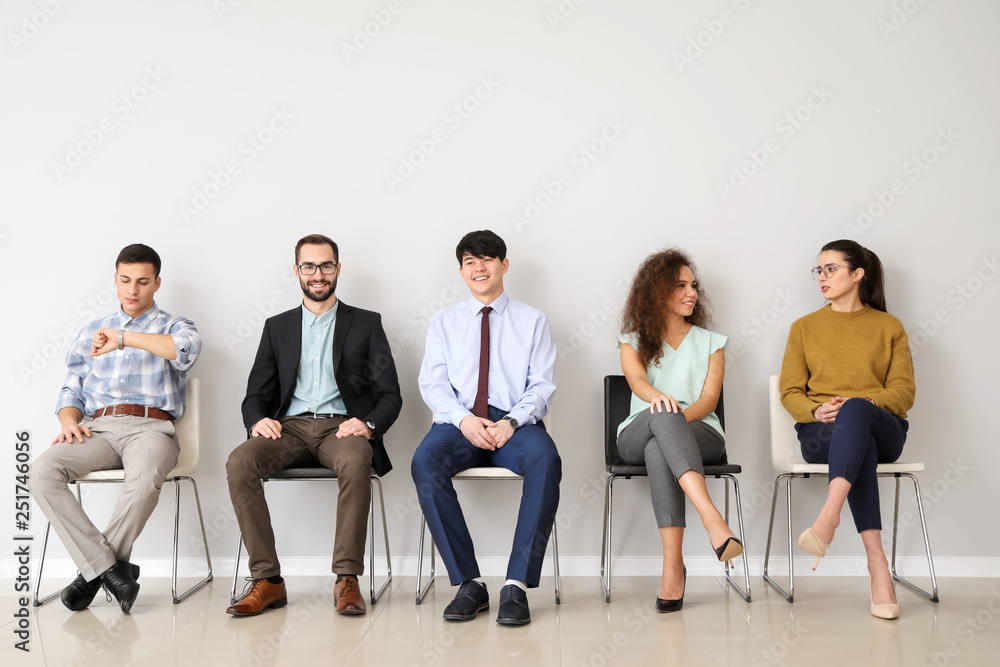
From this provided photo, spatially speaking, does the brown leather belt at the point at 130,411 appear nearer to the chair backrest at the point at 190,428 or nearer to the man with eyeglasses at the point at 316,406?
the chair backrest at the point at 190,428

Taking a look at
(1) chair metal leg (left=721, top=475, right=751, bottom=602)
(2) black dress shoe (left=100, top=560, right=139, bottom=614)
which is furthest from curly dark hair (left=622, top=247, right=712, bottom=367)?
(2) black dress shoe (left=100, top=560, right=139, bottom=614)

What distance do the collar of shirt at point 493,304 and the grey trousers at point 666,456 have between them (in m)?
0.75

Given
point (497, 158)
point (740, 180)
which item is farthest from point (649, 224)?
point (497, 158)

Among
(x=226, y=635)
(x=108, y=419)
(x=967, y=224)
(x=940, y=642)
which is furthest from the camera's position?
(x=967, y=224)

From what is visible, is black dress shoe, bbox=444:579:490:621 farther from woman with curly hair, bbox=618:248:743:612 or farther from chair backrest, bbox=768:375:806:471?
chair backrest, bbox=768:375:806:471

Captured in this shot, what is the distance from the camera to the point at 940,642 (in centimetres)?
234

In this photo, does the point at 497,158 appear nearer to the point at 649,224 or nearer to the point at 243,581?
the point at 649,224

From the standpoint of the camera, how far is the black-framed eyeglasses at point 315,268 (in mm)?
3236

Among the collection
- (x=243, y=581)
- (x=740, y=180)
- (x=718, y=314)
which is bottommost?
(x=243, y=581)

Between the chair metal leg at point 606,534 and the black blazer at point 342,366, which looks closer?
the chair metal leg at point 606,534

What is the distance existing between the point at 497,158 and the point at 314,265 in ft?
3.27

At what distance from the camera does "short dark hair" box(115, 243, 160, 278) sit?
3.27 meters

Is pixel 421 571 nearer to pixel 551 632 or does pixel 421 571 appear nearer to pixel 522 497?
pixel 522 497

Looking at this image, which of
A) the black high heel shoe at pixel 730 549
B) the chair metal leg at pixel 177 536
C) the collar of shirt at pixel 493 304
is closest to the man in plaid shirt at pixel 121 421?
the chair metal leg at pixel 177 536
